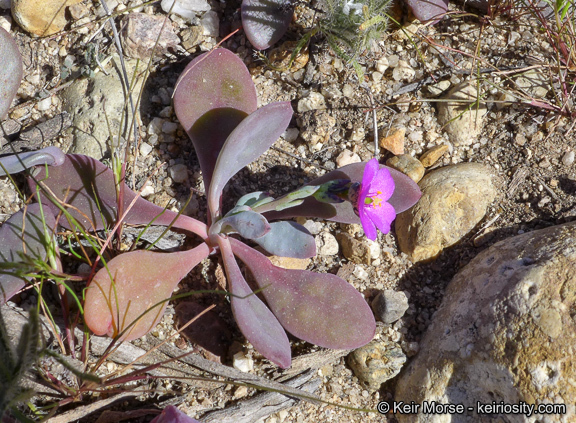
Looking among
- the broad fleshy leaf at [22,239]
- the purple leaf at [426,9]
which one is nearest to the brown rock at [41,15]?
the broad fleshy leaf at [22,239]

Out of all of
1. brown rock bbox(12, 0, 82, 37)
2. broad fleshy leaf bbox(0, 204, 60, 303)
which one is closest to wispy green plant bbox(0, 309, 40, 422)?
broad fleshy leaf bbox(0, 204, 60, 303)

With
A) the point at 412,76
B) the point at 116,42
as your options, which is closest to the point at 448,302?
the point at 412,76

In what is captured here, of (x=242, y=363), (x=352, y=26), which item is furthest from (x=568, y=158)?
(x=242, y=363)

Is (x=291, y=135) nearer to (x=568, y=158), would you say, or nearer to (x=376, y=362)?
(x=376, y=362)

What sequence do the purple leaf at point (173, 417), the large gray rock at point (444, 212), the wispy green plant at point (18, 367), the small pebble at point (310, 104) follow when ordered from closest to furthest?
1. the wispy green plant at point (18, 367)
2. the purple leaf at point (173, 417)
3. the large gray rock at point (444, 212)
4. the small pebble at point (310, 104)

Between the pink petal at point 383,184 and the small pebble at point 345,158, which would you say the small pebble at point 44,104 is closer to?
the small pebble at point 345,158
